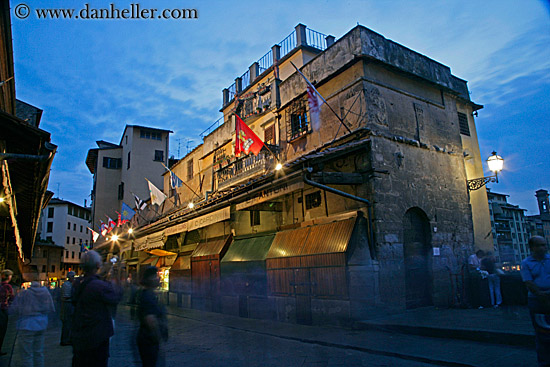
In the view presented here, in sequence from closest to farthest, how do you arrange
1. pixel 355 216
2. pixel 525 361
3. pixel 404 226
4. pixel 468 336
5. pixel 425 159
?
1. pixel 525 361
2. pixel 468 336
3. pixel 355 216
4. pixel 404 226
5. pixel 425 159

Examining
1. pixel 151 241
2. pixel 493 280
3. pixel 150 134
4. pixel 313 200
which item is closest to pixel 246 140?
pixel 313 200

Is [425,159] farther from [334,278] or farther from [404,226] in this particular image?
[334,278]

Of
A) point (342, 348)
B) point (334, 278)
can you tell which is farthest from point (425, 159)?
point (342, 348)

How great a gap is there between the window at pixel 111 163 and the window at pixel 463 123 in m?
35.8

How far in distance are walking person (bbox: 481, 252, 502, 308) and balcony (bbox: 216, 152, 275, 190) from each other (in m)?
8.13

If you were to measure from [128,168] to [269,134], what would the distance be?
2699 centimetres

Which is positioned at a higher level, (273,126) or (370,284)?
(273,126)

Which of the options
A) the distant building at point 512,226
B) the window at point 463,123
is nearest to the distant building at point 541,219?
the distant building at point 512,226

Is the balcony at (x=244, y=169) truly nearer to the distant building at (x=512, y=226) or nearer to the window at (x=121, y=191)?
the window at (x=121, y=191)

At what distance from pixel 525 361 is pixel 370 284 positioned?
440 cm

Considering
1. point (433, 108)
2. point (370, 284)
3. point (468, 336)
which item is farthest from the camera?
point (433, 108)

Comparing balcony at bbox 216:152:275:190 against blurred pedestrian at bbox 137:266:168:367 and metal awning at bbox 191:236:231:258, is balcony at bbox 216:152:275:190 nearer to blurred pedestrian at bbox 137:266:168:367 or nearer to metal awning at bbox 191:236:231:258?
metal awning at bbox 191:236:231:258

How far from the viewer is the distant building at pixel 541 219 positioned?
4456 centimetres

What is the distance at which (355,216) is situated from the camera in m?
10.6
